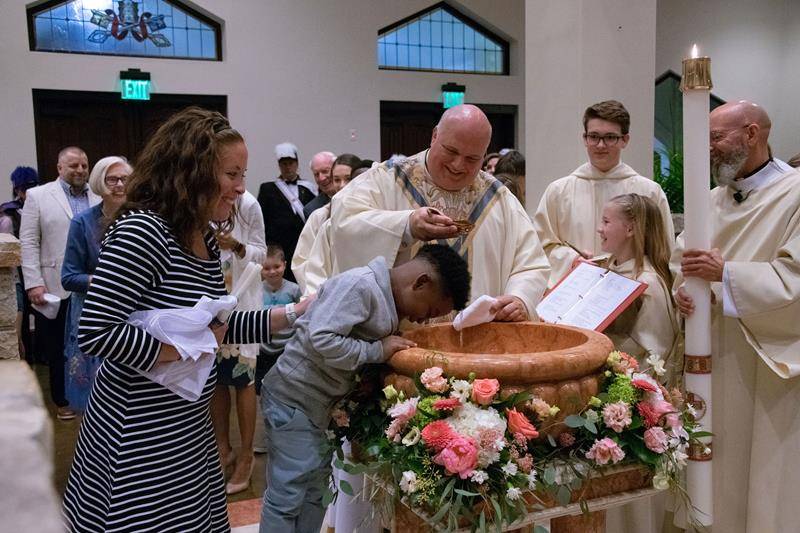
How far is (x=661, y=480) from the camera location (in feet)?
5.58

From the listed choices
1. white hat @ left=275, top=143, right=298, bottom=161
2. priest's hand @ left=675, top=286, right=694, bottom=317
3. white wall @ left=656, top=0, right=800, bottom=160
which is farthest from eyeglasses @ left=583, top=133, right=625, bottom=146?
white wall @ left=656, top=0, right=800, bottom=160

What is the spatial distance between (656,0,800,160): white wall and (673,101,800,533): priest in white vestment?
7986 mm

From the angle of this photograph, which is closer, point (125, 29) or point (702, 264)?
point (702, 264)

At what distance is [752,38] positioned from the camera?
34.4 feet

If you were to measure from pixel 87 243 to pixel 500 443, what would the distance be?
2.63 meters

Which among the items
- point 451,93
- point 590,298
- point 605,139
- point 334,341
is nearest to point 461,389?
point 334,341

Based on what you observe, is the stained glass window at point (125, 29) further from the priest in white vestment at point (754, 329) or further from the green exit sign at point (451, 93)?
the priest in white vestment at point (754, 329)

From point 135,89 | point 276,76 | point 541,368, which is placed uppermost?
point 276,76

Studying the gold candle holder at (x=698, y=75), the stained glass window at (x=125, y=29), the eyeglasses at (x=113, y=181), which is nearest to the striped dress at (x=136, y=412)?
the gold candle holder at (x=698, y=75)

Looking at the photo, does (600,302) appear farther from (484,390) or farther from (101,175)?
(101,175)

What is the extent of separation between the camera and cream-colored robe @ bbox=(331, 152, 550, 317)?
2512 mm

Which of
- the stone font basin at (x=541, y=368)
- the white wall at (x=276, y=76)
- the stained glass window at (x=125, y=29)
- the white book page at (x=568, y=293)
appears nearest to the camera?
the stone font basin at (x=541, y=368)

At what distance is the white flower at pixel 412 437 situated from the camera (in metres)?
1.56

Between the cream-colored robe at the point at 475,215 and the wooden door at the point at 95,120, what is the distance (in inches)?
228
